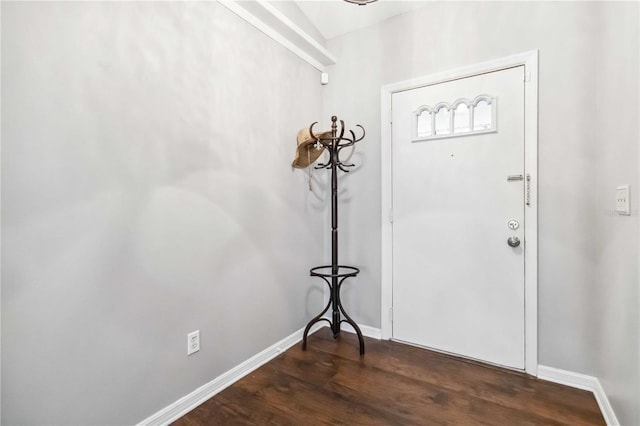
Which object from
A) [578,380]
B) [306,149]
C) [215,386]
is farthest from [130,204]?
[578,380]

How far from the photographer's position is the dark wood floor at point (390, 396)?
5.14 feet

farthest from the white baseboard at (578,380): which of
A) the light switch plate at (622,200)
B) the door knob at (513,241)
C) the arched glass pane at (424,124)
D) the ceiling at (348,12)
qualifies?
the ceiling at (348,12)

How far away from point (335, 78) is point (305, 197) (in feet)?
3.70

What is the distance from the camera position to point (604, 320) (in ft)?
5.45

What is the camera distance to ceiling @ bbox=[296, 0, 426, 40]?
238cm

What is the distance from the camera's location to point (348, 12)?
2492mm

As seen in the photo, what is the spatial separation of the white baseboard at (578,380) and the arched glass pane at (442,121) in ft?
5.56

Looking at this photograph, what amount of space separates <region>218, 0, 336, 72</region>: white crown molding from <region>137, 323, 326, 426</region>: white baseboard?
2.26m

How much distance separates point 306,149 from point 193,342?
5.10 feet

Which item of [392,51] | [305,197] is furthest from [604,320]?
[392,51]

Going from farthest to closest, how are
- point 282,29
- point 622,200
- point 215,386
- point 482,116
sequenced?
point 282,29
point 482,116
point 215,386
point 622,200

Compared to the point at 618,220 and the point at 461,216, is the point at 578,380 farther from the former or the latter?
the point at 461,216

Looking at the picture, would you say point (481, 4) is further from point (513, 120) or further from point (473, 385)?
point (473, 385)

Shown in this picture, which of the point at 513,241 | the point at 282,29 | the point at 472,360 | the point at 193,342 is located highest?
the point at 282,29
